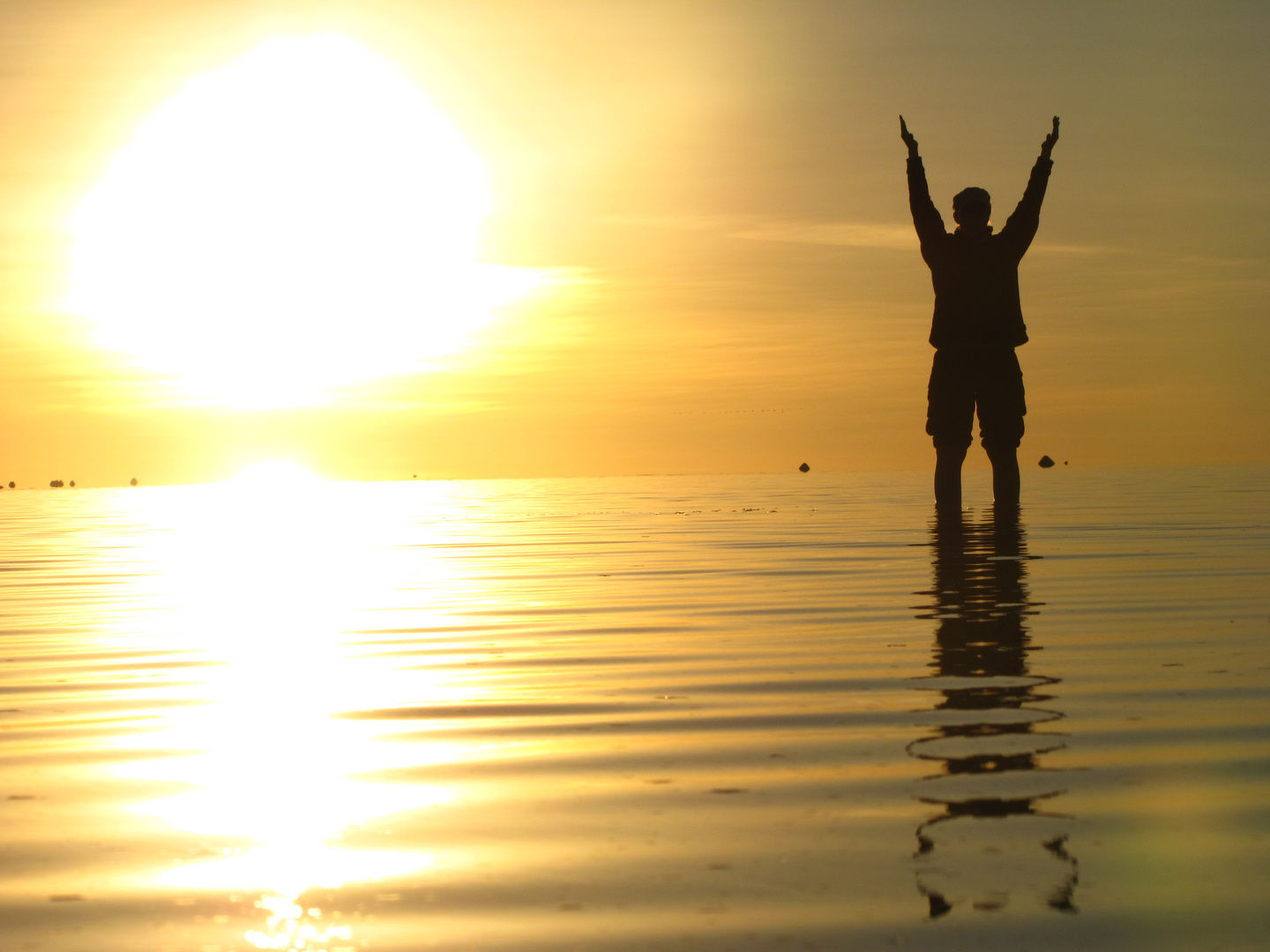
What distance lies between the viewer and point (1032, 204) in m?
15.3

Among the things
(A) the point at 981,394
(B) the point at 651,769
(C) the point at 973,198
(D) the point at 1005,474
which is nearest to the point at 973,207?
(C) the point at 973,198

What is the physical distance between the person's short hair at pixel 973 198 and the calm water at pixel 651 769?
658 centimetres

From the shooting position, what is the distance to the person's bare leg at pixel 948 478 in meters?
16.3

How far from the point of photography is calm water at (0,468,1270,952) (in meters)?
2.84

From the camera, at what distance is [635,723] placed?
4988 millimetres

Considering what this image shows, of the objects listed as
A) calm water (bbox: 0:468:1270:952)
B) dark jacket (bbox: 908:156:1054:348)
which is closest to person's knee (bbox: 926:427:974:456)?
dark jacket (bbox: 908:156:1054:348)

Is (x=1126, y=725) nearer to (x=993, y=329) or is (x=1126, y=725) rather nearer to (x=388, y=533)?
(x=993, y=329)

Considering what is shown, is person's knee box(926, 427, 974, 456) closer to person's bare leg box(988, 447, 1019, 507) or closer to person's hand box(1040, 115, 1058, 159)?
person's bare leg box(988, 447, 1019, 507)

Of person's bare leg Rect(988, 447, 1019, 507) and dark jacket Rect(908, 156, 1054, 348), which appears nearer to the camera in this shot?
dark jacket Rect(908, 156, 1054, 348)

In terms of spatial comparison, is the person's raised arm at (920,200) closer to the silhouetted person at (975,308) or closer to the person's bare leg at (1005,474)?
the silhouetted person at (975,308)

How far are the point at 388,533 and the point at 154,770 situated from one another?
17144 mm

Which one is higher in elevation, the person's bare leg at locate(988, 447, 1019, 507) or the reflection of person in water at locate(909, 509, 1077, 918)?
the person's bare leg at locate(988, 447, 1019, 507)

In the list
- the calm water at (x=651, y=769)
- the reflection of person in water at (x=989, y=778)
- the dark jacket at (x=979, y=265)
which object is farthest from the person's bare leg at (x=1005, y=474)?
the reflection of person in water at (x=989, y=778)

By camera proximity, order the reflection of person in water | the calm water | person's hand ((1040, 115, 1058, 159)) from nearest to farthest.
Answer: the calm water, the reflection of person in water, person's hand ((1040, 115, 1058, 159))
